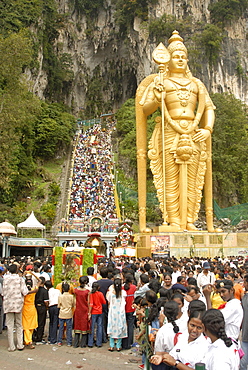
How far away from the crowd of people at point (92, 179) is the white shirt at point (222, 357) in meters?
19.4

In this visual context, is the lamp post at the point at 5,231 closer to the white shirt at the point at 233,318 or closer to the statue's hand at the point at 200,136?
the statue's hand at the point at 200,136

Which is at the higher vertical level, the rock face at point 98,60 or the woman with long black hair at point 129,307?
the rock face at point 98,60

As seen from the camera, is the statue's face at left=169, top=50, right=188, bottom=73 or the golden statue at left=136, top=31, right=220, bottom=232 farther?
the statue's face at left=169, top=50, right=188, bottom=73

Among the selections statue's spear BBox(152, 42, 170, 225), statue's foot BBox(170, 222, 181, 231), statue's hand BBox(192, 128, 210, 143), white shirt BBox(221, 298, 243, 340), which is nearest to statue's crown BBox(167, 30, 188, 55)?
statue's spear BBox(152, 42, 170, 225)

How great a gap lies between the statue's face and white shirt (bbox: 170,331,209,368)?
15869mm

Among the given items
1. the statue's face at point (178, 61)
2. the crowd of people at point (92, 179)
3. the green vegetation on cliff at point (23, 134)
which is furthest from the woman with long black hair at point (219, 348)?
the crowd of people at point (92, 179)

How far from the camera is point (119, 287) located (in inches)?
207

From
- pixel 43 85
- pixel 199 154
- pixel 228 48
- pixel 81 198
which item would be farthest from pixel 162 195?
pixel 43 85

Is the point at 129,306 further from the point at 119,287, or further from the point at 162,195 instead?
the point at 162,195

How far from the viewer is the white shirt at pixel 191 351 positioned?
2.54 meters

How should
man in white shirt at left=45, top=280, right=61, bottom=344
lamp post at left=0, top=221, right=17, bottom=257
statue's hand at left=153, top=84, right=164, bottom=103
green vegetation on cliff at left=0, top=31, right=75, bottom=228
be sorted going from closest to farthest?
man in white shirt at left=45, top=280, right=61, bottom=344
lamp post at left=0, top=221, right=17, bottom=257
statue's hand at left=153, top=84, right=164, bottom=103
green vegetation on cliff at left=0, top=31, right=75, bottom=228

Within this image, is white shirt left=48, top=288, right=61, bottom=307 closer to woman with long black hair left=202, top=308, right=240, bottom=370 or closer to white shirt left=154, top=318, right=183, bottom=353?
white shirt left=154, top=318, right=183, bottom=353

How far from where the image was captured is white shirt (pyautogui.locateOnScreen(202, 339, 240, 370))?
7.59ft

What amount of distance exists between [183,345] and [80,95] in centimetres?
4510
